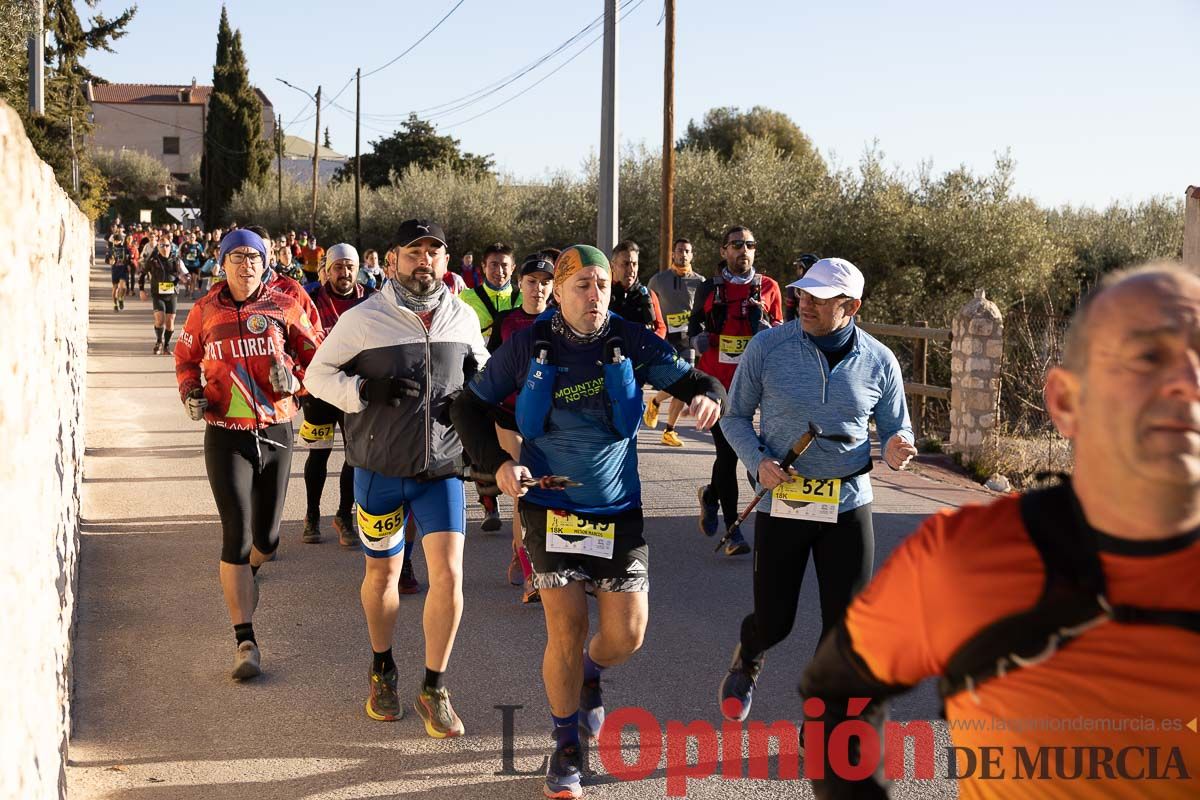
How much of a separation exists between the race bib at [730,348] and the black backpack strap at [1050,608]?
7.95 metres

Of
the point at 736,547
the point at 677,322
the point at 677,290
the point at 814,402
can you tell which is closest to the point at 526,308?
the point at 736,547

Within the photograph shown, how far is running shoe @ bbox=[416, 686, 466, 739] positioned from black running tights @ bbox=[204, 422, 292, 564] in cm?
144

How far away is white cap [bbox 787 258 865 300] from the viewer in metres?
5.12

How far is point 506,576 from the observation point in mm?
8312

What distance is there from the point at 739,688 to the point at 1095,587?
3.73 meters

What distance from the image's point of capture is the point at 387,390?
18.4 feet

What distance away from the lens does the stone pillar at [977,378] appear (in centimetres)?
1343

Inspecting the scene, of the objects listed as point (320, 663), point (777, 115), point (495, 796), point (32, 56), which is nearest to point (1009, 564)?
point (495, 796)

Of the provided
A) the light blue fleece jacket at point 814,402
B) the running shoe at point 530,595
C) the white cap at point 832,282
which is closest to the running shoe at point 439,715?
the light blue fleece jacket at point 814,402

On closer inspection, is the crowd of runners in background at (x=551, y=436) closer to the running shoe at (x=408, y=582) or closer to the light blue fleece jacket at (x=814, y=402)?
the light blue fleece jacket at (x=814, y=402)

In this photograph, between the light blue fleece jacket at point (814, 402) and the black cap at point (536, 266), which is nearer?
the light blue fleece jacket at point (814, 402)

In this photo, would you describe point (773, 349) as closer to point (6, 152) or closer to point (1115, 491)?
point (6, 152)

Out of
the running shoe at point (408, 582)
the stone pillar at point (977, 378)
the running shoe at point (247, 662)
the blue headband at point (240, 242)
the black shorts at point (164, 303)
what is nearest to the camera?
the running shoe at point (247, 662)

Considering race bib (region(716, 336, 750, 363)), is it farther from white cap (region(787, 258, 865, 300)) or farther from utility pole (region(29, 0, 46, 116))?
utility pole (region(29, 0, 46, 116))
